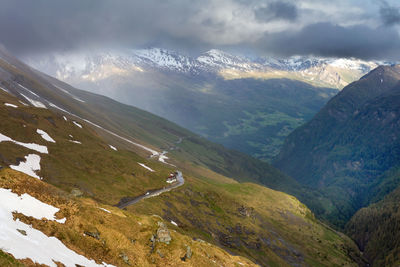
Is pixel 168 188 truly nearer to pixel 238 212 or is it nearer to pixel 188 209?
pixel 188 209

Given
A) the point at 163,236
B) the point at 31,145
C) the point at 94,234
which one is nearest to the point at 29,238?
the point at 94,234

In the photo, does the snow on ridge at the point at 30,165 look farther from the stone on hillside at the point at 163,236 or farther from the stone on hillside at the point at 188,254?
the stone on hillside at the point at 188,254

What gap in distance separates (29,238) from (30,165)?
8560 centimetres

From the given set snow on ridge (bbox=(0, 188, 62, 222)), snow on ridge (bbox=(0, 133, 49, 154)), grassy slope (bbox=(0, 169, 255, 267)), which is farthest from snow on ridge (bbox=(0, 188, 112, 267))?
snow on ridge (bbox=(0, 133, 49, 154))

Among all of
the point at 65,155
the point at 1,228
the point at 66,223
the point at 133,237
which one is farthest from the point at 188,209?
the point at 1,228

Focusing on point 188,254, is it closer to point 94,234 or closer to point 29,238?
point 94,234

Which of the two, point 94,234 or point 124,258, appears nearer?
point 124,258

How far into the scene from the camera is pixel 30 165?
10762 centimetres

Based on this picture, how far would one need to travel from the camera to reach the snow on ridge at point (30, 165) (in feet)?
334

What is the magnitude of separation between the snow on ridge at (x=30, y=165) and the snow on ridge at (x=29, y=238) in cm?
6938

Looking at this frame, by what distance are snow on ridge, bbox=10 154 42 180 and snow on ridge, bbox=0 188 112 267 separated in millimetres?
69377

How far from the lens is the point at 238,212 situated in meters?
178

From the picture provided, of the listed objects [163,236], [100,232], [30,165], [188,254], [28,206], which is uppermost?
[28,206]

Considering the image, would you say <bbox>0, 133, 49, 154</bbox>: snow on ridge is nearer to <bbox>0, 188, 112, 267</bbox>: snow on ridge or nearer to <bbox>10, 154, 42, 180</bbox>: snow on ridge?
<bbox>10, 154, 42, 180</bbox>: snow on ridge
